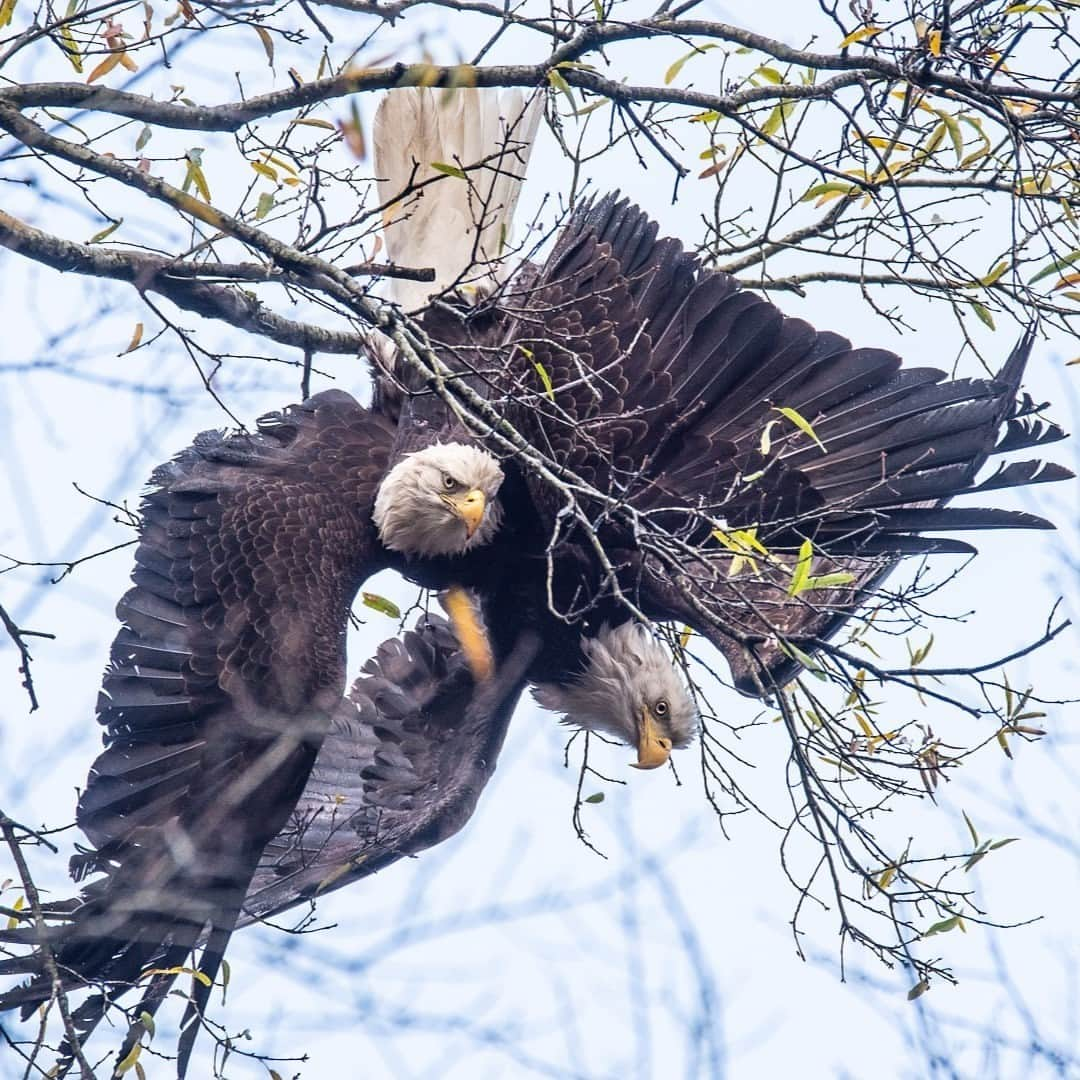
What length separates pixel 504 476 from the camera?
173 inches

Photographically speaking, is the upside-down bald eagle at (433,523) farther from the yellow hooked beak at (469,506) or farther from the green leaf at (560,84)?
the green leaf at (560,84)

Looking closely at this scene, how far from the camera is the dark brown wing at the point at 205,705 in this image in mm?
3736

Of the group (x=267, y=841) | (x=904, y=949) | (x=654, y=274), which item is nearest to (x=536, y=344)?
(x=654, y=274)

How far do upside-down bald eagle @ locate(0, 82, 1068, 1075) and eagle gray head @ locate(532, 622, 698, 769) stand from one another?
0.29 metres

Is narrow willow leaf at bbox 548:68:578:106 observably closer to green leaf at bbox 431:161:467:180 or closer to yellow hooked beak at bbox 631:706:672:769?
green leaf at bbox 431:161:467:180

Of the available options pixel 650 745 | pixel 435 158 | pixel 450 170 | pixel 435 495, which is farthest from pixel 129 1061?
pixel 435 158

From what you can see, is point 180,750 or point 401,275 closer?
point 401,275

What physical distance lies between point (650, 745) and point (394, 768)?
79cm

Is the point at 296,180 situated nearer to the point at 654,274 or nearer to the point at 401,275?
the point at 401,275

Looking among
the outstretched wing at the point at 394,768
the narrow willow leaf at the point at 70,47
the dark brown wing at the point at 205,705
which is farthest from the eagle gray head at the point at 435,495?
the narrow willow leaf at the point at 70,47

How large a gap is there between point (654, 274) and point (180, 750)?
1810 millimetres

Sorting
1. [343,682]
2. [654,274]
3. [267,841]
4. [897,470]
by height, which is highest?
[654,274]

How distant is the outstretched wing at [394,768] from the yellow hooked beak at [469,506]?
2.03 ft

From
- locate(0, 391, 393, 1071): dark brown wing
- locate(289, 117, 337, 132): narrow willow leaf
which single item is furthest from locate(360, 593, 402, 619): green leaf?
locate(289, 117, 337, 132): narrow willow leaf
